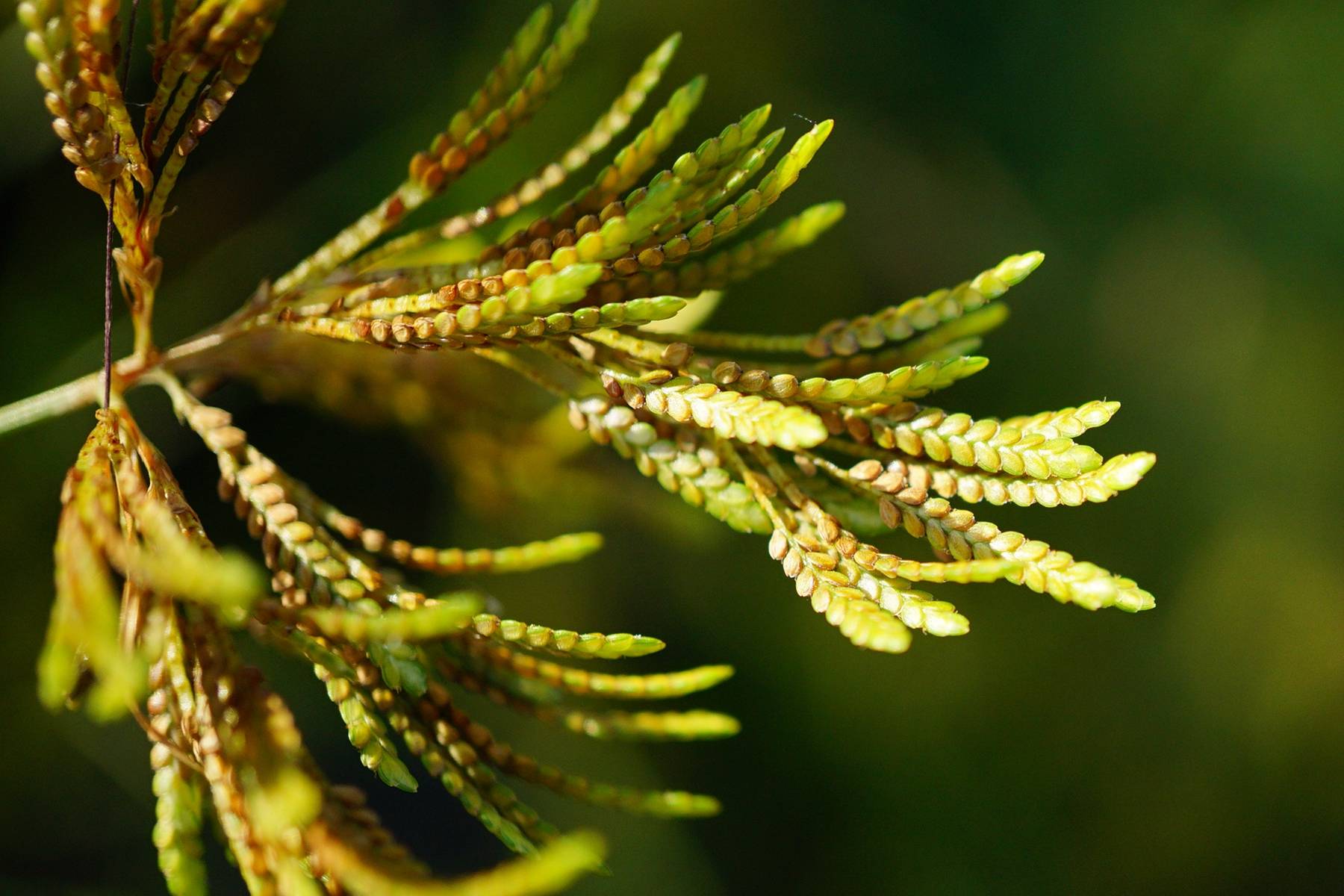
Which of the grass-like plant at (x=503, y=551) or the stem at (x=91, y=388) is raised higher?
the stem at (x=91, y=388)

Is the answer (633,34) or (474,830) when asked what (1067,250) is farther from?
(474,830)

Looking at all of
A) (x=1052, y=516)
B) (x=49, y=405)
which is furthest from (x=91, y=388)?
(x=1052, y=516)

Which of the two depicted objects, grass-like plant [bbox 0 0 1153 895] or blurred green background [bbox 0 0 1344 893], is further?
blurred green background [bbox 0 0 1344 893]

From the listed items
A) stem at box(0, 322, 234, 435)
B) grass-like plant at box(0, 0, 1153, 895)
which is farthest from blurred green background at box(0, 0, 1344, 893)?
grass-like plant at box(0, 0, 1153, 895)

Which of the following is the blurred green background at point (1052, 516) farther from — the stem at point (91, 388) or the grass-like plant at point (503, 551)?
the grass-like plant at point (503, 551)

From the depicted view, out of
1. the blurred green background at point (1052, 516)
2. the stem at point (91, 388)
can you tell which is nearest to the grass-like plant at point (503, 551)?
the stem at point (91, 388)

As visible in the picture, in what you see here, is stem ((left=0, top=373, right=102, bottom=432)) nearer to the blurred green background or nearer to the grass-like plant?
the grass-like plant

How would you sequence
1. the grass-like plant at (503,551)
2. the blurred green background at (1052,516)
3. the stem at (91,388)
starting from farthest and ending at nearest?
the blurred green background at (1052,516) → the stem at (91,388) → the grass-like plant at (503,551)

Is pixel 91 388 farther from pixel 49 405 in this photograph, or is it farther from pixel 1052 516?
pixel 1052 516
